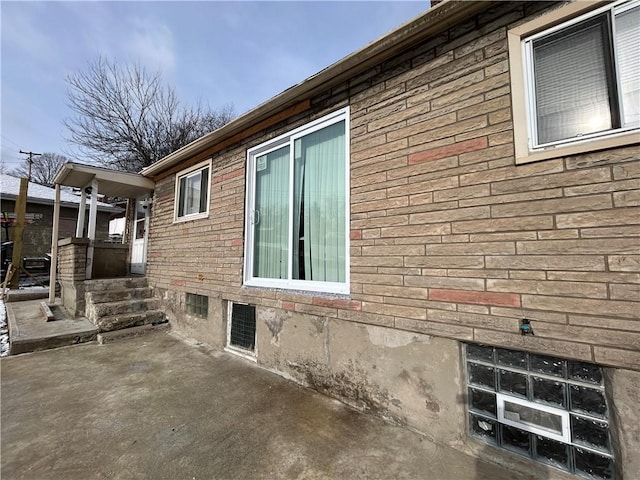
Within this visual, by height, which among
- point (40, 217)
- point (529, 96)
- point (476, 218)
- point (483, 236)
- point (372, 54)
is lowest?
point (483, 236)

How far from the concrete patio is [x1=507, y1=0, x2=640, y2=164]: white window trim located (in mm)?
2122

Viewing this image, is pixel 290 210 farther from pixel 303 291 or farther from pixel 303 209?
pixel 303 291

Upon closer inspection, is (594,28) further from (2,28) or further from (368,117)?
(2,28)

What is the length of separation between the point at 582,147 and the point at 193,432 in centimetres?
348

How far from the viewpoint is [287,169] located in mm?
3891

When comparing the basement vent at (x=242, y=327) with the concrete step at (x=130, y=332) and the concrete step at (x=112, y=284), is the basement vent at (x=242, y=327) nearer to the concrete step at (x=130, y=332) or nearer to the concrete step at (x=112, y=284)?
the concrete step at (x=130, y=332)

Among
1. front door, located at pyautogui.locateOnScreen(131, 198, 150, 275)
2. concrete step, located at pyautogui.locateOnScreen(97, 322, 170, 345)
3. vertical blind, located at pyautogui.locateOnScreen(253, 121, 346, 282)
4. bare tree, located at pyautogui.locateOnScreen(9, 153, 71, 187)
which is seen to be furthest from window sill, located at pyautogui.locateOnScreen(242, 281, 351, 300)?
bare tree, located at pyautogui.locateOnScreen(9, 153, 71, 187)

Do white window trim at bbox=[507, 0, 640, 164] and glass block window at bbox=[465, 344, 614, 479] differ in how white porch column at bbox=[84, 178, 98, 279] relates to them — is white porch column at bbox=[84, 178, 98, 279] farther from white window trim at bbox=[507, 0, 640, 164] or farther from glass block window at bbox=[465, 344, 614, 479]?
white window trim at bbox=[507, 0, 640, 164]

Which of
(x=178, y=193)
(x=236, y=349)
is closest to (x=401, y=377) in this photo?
(x=236, y=349)

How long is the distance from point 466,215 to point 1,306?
32.5ft

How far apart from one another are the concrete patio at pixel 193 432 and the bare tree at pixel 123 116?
11.9 m

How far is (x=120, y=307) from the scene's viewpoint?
5.28 m

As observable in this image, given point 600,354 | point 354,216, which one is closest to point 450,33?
point 354,216

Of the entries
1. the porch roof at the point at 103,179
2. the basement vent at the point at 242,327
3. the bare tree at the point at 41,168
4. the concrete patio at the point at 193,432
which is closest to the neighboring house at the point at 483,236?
the concrete patio at the point at 193,432
